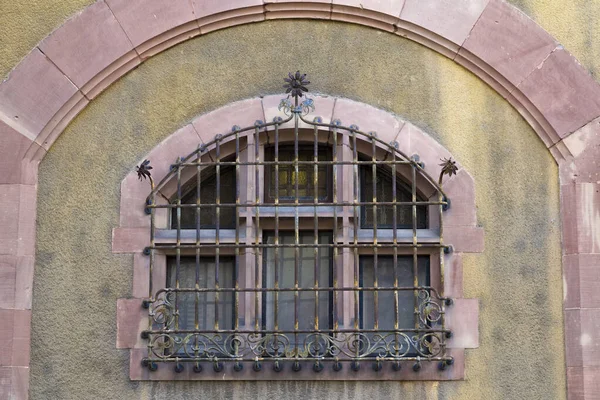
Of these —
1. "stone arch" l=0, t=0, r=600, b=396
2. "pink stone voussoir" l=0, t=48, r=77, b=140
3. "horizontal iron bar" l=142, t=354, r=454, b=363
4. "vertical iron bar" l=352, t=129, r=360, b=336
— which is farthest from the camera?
"pink stone voussoir" l=0, t=48, r=77, b=140

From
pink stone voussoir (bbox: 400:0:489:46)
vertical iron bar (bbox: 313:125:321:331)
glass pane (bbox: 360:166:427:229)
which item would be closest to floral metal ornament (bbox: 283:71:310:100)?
vertical iron bar (bbox: 313:125:321:331)

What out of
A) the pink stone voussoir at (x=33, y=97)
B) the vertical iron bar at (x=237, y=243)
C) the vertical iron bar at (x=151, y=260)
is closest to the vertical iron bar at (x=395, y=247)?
the vertical iron bar at (x=237, y=243)

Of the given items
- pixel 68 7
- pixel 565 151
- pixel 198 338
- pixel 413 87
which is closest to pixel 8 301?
pixel 198 338

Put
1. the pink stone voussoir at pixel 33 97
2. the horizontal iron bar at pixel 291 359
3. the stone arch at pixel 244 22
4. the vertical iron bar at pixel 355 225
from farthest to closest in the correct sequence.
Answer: the pink stone voussoir at pixel 33 97 → the stone arch at pixel 244 22 → the vertical iron bar at pixel 355 225 → the horizontal iron bar at pixel 291 359

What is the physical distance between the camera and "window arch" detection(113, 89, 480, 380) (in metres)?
7.78

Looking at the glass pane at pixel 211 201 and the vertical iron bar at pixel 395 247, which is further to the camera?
the glass pane at pixel 211 201

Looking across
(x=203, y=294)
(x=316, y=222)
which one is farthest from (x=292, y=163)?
(x=203, y=294)

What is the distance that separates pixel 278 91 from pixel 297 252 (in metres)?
1.06

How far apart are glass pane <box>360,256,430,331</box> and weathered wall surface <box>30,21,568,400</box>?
1.17 feet

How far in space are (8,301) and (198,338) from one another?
1.20 metres

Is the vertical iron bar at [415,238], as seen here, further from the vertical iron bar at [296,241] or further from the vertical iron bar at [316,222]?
the vertical iron bar at [296,241]

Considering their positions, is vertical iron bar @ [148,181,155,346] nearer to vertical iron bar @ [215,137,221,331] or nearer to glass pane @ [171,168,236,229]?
glass pane @ [171,168,236,229]

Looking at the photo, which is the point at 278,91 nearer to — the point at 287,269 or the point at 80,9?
the point at 287,269

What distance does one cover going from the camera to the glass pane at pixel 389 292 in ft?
26.2
